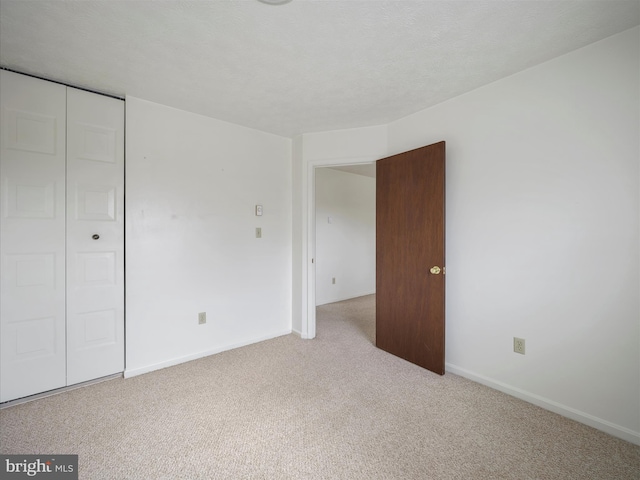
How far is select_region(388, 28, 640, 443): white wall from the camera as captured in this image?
172cm

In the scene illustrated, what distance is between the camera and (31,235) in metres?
2.12

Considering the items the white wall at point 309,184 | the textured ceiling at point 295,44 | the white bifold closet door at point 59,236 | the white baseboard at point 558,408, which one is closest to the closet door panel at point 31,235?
the white bifold closet door at point 59,236

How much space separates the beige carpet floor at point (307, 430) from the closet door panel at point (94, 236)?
304 mm

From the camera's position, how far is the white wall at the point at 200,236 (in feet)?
8.38

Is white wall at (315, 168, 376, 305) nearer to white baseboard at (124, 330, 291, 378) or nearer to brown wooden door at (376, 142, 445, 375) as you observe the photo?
white baseboard at (124, 330, 291, 378)

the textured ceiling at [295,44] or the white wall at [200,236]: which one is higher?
the textured ceiling at [295,44]

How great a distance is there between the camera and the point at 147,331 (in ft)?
8.51

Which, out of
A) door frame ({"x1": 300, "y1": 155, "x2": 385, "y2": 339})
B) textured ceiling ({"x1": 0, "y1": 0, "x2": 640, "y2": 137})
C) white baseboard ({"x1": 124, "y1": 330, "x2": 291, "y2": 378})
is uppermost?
textured ceiling ({"x1": 0, "y1": 0, "x2": 640, "y2": 137})

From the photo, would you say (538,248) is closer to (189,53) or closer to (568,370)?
(568,370)

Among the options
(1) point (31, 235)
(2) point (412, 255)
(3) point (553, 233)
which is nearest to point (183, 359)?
(1) point (31, 235)

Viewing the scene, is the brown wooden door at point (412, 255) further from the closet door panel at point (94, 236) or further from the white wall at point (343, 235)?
the closet door panel at point (94, 236)

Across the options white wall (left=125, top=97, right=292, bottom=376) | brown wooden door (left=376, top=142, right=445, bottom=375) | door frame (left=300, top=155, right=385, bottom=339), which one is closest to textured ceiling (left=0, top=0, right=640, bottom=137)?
white wall (left=125, top=97, right=292, bottom=376)

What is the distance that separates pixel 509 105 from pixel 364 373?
2457mm

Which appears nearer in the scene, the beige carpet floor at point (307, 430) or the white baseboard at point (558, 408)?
the beige carpet floor at point (307, 430)
